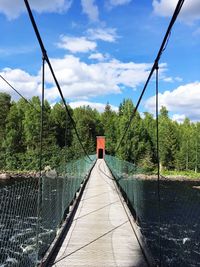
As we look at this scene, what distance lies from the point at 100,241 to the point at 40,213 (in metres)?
0.90

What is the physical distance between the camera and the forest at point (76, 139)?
131 feet

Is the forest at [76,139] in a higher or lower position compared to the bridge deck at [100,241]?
higher

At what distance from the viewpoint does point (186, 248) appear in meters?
10.6

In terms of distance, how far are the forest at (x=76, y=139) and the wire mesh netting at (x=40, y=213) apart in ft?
80.5

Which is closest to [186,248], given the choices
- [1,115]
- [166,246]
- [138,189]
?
[166,246]

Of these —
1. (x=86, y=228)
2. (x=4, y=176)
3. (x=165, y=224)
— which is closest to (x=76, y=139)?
(x=4, y=176)

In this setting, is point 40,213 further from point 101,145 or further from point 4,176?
point 101,145

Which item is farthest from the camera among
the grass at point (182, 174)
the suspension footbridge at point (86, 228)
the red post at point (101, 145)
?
the grass at point (182, 174)

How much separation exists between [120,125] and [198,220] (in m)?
29.6

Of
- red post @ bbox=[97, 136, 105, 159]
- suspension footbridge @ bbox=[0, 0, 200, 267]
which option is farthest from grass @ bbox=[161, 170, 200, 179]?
suspension footbridge @ bbox=[0, 0, 200, 267]

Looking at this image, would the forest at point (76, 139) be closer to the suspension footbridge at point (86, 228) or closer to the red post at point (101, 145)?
the red post at point (101, 145)

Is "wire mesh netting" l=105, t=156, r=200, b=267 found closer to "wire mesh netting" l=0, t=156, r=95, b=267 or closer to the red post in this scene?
"wire mesh netting" l=0, t=156, r=95, b=267

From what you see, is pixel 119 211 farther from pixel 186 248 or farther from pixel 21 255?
pixel 186 248

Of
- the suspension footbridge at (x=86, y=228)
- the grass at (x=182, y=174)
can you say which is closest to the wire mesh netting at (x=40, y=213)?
the suspension footbridge at (x=86, y=228)
